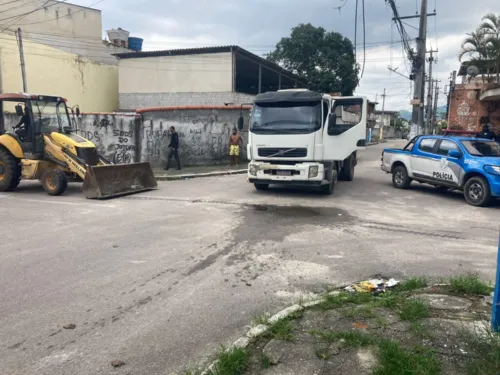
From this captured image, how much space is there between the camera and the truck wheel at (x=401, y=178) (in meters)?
13.2

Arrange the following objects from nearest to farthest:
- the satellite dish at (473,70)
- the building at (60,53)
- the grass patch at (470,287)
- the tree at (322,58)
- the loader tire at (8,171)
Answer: the grass patch at (470,287)
the loader tire at (8,171)
the satellite dish at (473,70)
the building at (60,53)
the tree at (322,58)

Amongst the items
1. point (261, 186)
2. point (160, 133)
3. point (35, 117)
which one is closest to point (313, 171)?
point (261, 186)

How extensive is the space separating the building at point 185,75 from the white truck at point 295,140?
1251 centimetres

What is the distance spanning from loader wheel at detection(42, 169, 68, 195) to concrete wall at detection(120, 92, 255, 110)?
13818 mm

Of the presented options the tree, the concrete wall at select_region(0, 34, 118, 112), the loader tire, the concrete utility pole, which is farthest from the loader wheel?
the tree

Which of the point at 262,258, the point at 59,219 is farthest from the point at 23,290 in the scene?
the point at 59,219

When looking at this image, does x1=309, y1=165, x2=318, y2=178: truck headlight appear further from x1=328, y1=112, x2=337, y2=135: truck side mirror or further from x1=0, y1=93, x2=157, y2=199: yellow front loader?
x1=0, y1=93, x2=157, y2=199: yellow front loader

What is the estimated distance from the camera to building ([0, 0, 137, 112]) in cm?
2500

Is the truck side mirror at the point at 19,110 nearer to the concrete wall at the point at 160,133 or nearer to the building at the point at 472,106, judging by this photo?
the concrete wall at the point at 160,133

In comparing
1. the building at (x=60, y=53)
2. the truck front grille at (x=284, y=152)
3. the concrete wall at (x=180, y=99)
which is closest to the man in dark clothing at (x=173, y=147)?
the truck front grille at (x=284, y=152)

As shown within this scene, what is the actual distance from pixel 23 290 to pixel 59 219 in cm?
402

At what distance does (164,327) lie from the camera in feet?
13.4

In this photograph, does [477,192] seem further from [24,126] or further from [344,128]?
[24,126]

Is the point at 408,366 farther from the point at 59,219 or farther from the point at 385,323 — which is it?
the point at 59,219
